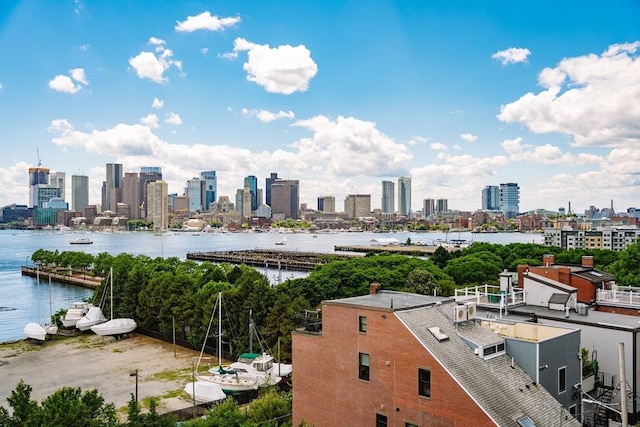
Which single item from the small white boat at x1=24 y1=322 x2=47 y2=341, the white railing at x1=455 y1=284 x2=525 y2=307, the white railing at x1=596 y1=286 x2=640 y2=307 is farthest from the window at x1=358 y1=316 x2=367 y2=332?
the small white boat at x1=24 y1=322 x2=47 y2=341

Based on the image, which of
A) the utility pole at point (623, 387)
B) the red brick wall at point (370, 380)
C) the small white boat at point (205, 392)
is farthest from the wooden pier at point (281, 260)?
the utility pole at point (623, 387)

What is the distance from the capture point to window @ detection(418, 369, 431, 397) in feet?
59.2

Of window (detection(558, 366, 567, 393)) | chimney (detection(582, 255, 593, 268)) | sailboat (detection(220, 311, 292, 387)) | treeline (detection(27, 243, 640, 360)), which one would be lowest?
sailboat (detection(220, 311, 292, 387))

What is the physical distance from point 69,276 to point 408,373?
10474 cm

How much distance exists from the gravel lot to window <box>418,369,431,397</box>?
1721cm

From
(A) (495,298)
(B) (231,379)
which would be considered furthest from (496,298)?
(B) (231,379)

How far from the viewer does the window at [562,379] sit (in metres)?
19.3

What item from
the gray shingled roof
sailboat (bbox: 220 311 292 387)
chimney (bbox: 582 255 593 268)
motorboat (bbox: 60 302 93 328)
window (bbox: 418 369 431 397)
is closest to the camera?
the gray shingled roof

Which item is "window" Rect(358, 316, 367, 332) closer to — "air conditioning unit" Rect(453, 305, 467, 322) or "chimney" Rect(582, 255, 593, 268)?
"air conditioning unit" Rect(453, 305, 467, 322)

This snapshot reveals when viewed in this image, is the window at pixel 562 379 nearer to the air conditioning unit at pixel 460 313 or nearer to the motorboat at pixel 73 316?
the air conditioning unit at pixel 460 313

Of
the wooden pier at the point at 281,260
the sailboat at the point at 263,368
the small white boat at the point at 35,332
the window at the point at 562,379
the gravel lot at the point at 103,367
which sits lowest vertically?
the wooden pier at the point at 281,260

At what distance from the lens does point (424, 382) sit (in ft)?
59.7

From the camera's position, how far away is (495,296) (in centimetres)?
2695

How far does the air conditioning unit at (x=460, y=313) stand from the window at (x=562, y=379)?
142 inches
